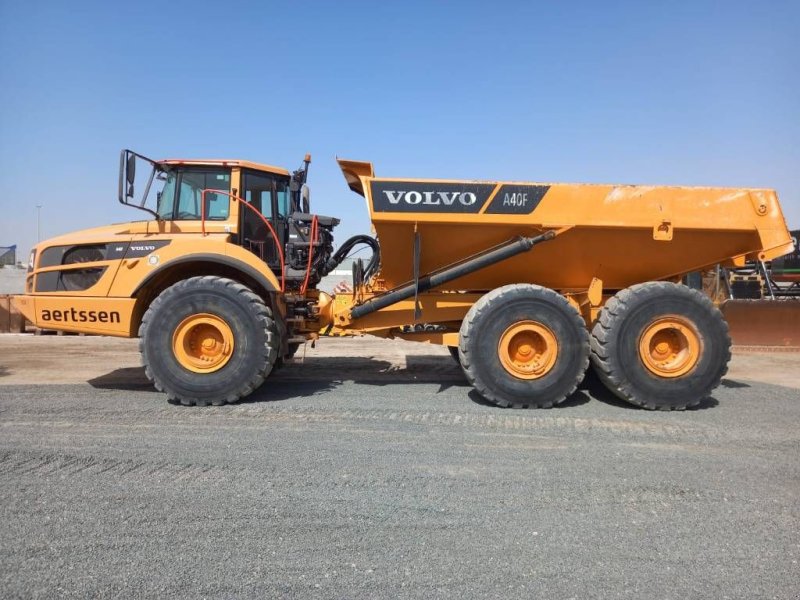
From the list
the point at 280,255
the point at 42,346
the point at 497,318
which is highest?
the point at 280,255

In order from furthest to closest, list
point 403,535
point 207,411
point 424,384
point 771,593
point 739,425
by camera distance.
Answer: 1. point 424,384
2. point 207,411
3. point 739,425
4. point 403,535
5. point 771,593

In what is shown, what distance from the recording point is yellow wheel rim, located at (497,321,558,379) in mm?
5129

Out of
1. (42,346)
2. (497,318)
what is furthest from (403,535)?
(42,346)

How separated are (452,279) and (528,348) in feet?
3.45

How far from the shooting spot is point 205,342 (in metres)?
5.24

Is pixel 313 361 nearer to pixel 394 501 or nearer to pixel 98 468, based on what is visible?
pixel 98 468

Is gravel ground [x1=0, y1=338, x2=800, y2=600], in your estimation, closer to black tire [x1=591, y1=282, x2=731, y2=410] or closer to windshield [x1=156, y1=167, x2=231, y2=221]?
black tire [x1=591, y1=282, x2=731, y2=410]

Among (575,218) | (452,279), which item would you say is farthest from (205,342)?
(575,218)

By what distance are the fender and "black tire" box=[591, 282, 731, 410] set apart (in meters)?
3.29

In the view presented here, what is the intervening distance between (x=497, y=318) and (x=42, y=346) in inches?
338

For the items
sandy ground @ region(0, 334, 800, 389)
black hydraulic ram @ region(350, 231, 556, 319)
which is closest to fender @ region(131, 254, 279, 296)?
black hydraulic ram @ region(350, 231, 556, 319)

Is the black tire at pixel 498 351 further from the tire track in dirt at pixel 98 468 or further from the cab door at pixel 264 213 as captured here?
the tire track in dirt at pixel 98 468

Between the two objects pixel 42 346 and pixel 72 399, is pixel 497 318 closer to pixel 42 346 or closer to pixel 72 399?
pixel 72 399

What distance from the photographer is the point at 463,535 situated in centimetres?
261
